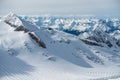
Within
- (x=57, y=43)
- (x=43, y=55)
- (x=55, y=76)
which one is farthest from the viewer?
(x=57, y=43)

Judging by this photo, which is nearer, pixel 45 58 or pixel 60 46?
pixel 45 58

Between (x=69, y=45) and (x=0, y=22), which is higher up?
(x=0, y=22)

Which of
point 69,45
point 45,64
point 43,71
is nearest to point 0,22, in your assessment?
point 69,45

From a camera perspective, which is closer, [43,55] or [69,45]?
[43,55]

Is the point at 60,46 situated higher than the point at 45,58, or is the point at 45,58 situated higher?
the point at 60,46

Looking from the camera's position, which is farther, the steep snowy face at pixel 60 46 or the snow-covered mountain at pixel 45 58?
the steep snowy face at pixel 60 46

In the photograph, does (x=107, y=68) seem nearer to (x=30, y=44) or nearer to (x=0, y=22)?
(x=30, y=44)

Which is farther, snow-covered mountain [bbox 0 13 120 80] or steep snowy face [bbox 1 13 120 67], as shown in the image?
steep snowy face [bbox 1 13 120 67]

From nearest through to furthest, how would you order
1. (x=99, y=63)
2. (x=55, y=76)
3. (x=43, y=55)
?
(x=55, y=76), (x=43, y=55), (x=99, y=63)
